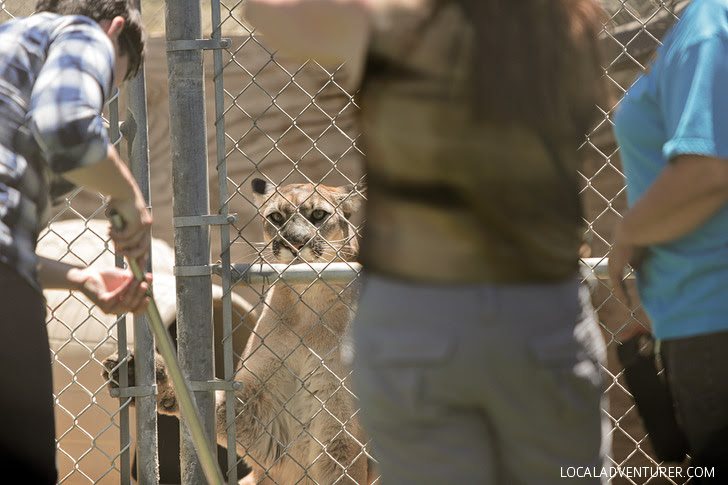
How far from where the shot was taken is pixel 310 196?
4.07 meters

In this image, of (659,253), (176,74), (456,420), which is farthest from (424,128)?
(176,74)

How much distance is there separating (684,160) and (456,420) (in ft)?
2.47

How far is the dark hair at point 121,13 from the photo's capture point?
1728mm

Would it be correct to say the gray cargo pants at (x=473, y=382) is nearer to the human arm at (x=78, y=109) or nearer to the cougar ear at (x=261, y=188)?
the human arm at (x=78, y=109)

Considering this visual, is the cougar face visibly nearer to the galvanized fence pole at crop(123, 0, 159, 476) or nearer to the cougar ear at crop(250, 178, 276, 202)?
the cougar ear at crop(250, 178, 276, 202)

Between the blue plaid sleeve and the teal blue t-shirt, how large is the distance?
112cm

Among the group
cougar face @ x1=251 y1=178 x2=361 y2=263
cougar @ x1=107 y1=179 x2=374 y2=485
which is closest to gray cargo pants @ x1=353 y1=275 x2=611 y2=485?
cougar @ x1=107 y1=179 x2=374 y2=485

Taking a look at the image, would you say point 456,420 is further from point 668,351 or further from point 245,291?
point 245,291

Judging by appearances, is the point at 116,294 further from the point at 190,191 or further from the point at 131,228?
the point at 190,191

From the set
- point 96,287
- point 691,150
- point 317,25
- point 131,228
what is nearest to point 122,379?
point 96,287

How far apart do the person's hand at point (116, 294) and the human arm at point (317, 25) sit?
89cm

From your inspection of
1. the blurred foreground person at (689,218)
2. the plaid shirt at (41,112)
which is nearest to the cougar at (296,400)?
the plaid shirt at (41,112)

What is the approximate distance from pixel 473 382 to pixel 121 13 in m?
1.23

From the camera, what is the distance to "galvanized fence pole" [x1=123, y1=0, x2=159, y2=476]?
2518 millimetres
